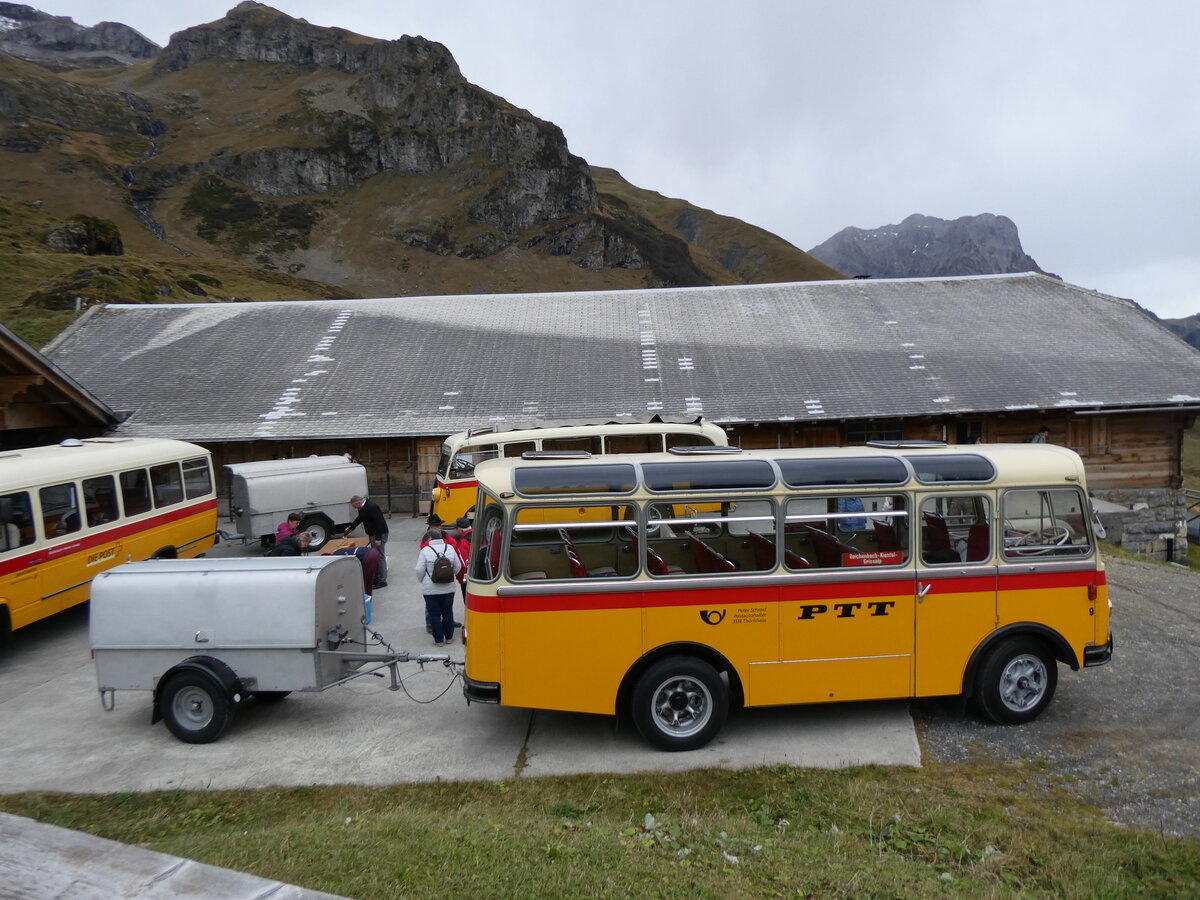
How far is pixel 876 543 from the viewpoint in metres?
7.45

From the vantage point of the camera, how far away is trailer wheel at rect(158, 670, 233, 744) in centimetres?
732

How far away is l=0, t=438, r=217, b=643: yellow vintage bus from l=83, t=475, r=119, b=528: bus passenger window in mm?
16

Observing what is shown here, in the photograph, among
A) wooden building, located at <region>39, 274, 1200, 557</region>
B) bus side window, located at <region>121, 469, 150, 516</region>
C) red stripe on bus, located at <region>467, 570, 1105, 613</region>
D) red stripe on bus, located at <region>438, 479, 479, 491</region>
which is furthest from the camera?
wooden building, located at <region>39, 274, 1200, 557</region>

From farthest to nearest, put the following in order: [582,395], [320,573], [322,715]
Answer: [582,395]
[322,715]
[320,573]

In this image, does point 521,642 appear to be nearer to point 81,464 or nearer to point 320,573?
point 320,573

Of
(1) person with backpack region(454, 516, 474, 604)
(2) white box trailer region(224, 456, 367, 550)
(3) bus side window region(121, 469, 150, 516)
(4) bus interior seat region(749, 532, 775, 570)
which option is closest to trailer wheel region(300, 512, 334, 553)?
(2) white box trailer region(224, 456, 367, 550)

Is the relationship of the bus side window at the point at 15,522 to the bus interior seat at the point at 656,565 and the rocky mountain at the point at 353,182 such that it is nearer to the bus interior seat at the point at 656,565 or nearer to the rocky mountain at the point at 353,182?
the bus interior seat at the point at 656,565

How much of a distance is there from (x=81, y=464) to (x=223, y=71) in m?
198

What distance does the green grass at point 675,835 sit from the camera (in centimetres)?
462

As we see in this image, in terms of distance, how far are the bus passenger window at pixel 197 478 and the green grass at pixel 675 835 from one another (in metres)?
8.22

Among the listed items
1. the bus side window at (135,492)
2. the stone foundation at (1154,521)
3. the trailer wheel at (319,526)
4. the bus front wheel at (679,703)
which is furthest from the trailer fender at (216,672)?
the stone foundation at (1154,521)

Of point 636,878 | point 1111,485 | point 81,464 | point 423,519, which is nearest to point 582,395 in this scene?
point 423,519

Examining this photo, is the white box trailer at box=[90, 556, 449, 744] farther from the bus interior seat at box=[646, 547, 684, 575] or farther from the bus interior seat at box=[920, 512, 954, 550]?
the bus interior seat at box=[920, 512, 954, 550]

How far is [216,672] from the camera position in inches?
286
